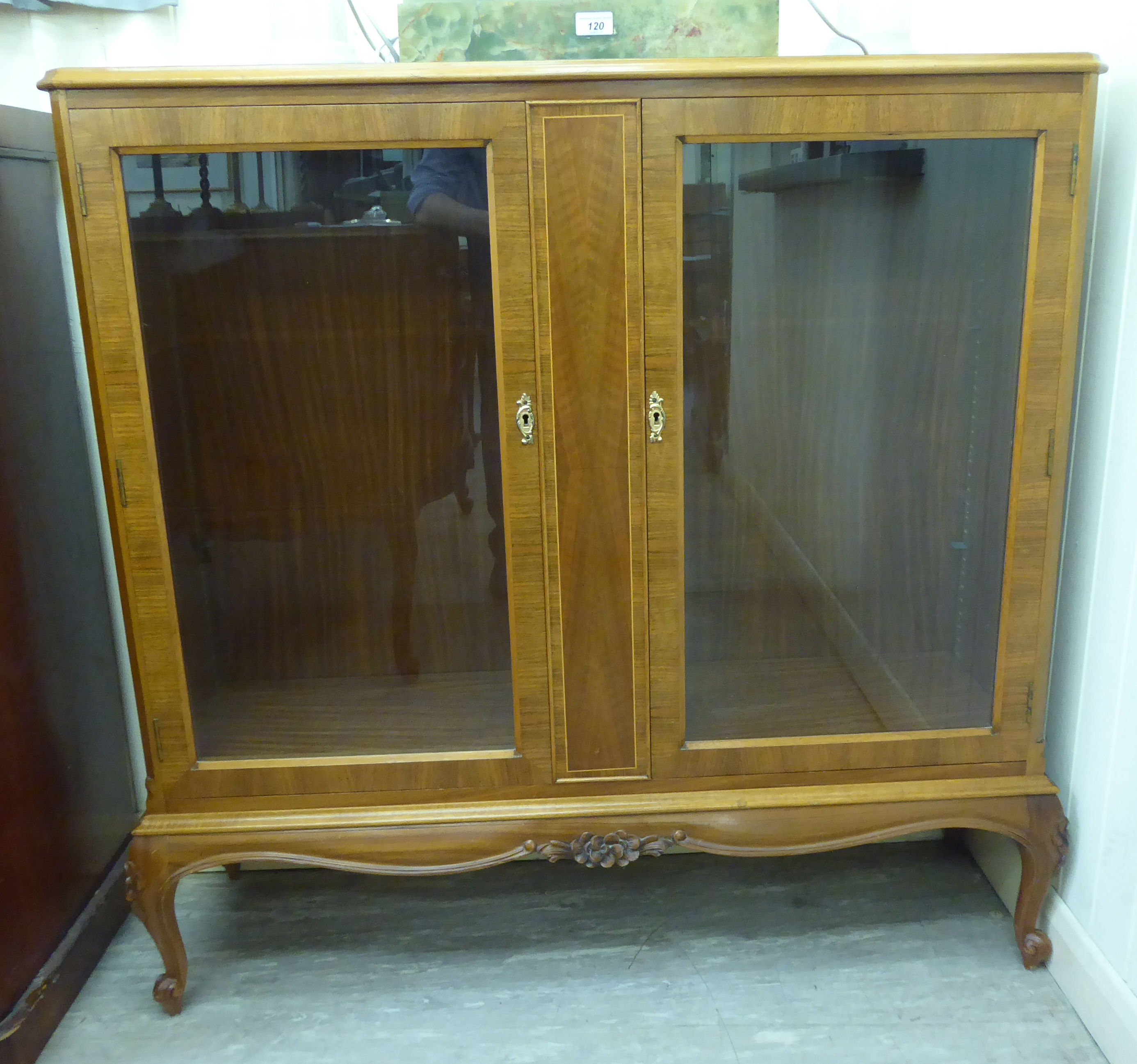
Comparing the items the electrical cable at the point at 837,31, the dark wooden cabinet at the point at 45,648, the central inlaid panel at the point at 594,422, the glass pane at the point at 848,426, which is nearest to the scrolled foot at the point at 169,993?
the dark wooden cabinet at the point at 45,648

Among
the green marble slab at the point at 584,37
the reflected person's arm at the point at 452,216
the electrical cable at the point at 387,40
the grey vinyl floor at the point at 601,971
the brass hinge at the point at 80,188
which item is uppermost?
the electrical cable at the point at 387,40

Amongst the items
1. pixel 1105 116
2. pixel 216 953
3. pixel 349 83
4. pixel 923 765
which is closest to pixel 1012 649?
pixel 923 765

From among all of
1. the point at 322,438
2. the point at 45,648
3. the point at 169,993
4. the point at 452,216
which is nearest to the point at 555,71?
the point at 452,216

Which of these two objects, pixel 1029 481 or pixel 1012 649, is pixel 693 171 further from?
pixel 1012 649

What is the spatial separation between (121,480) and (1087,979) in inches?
46.3

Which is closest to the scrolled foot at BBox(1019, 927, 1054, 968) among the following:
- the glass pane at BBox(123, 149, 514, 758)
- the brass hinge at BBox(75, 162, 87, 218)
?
the glass pane at BBox(123, 149, 514, 758)

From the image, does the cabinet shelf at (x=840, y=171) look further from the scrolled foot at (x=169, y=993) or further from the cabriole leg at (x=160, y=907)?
the scrolled foot at (x=169, y=993)

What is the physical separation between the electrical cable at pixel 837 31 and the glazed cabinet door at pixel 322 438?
0.44m

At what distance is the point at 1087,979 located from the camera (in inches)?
46.3

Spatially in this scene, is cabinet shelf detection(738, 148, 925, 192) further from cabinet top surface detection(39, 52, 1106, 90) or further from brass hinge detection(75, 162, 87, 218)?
brass hinge detection(75, 162, 87, 218)

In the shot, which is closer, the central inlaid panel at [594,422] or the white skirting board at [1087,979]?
the central inlaid panel at [594,422]

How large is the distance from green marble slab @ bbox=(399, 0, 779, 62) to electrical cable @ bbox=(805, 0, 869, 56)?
12 cm

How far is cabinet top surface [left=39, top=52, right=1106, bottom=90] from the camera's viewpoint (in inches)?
37.9

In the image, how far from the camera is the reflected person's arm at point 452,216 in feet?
3.36
